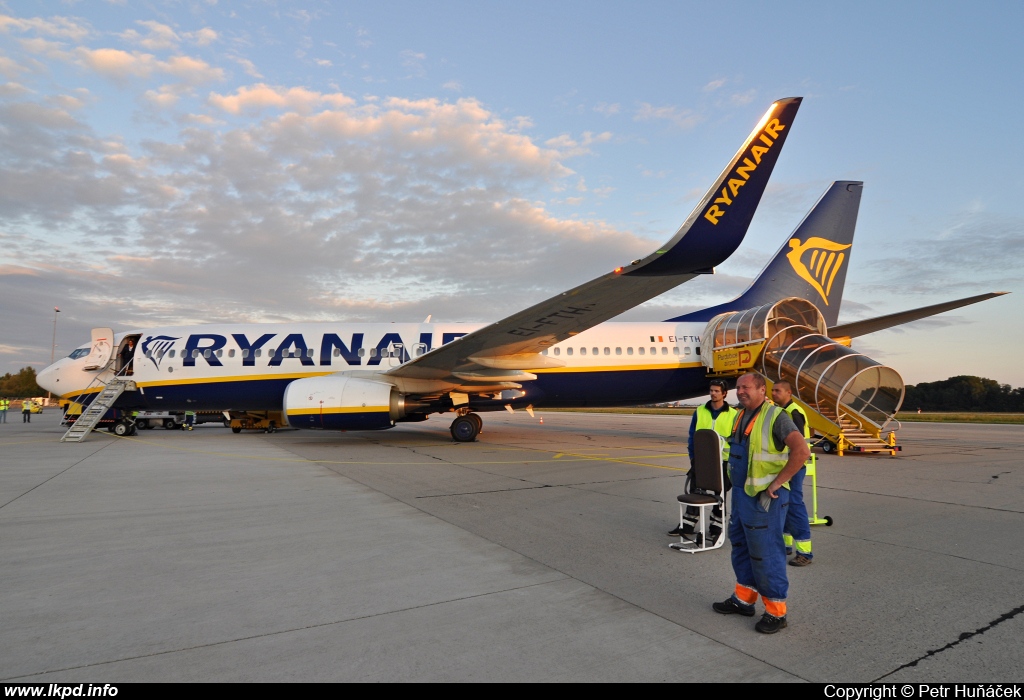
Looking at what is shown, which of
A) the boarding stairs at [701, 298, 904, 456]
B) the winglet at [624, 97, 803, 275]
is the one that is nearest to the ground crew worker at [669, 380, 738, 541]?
the winglet at [624, 97, 803, 275]

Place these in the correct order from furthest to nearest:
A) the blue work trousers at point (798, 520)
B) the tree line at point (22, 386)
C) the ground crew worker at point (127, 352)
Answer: the tree line at point (22, 386)
the ground crew worker at point (127, 352)
the blue work trousers at point (798, 520)

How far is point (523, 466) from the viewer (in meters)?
10.8

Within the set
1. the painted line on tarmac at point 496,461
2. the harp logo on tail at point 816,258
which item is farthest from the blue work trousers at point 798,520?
the harp logo on tail at point 816,258

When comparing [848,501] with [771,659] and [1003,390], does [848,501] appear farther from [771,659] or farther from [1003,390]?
[1003,390]

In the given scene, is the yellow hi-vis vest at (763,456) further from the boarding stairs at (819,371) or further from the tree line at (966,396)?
the tree line at (966,396)

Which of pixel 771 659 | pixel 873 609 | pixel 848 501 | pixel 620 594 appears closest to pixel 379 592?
pixel 620 594

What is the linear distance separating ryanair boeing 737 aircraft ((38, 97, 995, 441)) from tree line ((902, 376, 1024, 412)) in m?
52.7

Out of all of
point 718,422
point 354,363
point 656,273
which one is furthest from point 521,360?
point 718,422

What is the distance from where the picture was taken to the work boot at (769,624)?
3375 mm

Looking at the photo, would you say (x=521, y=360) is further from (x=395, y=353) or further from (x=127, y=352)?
(x=127, y=352)

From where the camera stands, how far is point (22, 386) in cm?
10000

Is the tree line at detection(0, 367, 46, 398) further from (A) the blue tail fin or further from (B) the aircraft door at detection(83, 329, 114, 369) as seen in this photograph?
(A) the blue tail fin

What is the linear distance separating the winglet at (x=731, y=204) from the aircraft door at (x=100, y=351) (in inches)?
663
